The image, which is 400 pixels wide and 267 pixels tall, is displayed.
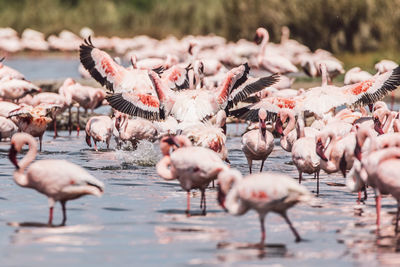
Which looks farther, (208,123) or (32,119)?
(32,119)

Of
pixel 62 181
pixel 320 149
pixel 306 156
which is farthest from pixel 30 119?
pixel 62 181

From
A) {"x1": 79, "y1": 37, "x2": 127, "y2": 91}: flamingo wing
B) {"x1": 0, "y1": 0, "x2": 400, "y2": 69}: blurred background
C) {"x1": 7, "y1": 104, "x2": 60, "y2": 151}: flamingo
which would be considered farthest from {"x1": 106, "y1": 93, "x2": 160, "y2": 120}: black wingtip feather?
{"x1": 0, "y1": 0, "x2": 400, "y2": 69}: blurred background

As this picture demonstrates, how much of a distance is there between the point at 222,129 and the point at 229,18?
25.3 metres

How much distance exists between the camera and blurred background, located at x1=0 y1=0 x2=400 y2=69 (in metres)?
29.5

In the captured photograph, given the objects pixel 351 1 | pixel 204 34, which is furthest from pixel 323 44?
pixel 204 34

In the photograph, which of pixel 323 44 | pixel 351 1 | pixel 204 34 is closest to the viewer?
pixel 351 1

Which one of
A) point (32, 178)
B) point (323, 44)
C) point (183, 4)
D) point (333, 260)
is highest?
point (183, 4)

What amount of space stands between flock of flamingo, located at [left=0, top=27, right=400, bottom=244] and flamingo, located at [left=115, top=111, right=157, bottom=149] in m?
0.01

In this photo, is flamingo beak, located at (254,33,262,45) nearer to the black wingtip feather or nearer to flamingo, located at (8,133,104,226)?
the black wingtip feather

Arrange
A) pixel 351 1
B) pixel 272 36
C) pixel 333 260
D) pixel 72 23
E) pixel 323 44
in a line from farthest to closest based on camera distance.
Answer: pixel 72 23 → pixel 272 36 → pixel 323 44 → pixel 351 1 → pixel 333 260

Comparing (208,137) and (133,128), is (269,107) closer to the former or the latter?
(133,128)

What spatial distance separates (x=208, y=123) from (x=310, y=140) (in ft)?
5.13

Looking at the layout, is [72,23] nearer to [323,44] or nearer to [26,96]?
[323,44]

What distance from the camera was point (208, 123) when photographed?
11.3 m
